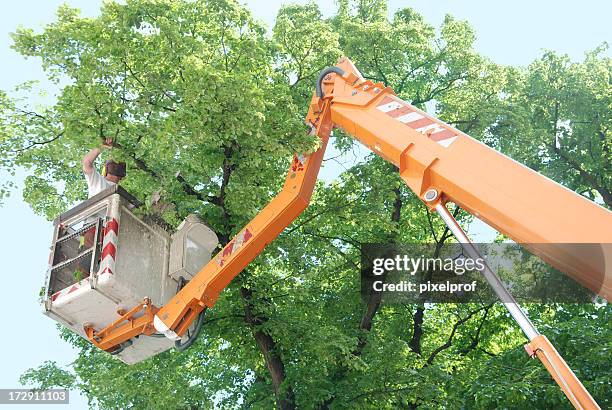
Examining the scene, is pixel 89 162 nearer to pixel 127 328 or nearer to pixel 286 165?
pixel 127 328

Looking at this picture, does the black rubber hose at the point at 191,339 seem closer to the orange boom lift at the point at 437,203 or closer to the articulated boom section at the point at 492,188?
the orange boom lift at the point at 437,203

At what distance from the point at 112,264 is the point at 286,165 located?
4.60 meters

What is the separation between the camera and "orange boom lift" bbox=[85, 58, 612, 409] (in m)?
5.94

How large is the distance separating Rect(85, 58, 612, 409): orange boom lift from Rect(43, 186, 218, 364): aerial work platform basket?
8.9 inches

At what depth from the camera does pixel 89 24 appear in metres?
10.8

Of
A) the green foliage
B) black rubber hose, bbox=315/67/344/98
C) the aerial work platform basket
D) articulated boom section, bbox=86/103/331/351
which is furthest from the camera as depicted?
the green foliage

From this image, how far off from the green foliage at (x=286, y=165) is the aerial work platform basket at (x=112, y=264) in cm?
54

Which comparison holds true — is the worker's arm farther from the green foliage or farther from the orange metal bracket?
the orange metal bracket

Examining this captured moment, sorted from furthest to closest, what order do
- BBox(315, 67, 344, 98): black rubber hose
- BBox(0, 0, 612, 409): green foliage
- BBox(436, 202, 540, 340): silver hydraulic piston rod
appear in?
BBox(0, 0, 612, 409): green foliage, BBox(315, 67, 344, 98): black rubber hose, BBox(436, 202, 540, 340): silver hydraulic piston rod

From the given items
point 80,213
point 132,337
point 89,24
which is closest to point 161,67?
point 89,24

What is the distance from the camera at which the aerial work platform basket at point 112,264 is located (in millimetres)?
9070

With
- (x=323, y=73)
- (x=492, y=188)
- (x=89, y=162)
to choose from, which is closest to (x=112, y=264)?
(x=89, y=162)

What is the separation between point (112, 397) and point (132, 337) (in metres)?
5.89

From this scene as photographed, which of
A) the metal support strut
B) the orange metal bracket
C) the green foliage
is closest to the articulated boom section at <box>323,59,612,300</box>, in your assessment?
the metal support strut
